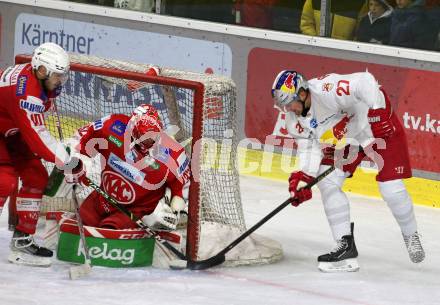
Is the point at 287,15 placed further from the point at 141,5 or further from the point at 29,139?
the point at 29,139

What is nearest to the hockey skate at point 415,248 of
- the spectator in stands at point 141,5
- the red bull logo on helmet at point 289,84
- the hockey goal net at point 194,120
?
the hockey goal net at point 194,120

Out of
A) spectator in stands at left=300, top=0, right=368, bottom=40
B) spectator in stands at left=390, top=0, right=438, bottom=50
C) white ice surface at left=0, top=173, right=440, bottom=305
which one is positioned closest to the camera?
white ice surface at left=0, top=173, right=440, bottom=305

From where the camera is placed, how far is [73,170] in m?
6.28

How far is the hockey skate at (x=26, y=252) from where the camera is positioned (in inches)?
254

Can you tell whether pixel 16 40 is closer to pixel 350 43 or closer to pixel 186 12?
pixel 186 12

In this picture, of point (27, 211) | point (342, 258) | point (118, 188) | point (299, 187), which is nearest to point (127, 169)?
point (118, 188)

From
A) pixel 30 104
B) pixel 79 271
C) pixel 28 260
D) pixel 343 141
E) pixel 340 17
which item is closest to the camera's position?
pixel 30 104

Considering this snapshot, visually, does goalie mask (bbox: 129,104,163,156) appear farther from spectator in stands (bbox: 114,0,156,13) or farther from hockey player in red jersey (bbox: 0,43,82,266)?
spectator in stands (bbox: 114,0,156,13)

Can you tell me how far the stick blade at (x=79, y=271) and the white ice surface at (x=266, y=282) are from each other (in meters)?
0.03

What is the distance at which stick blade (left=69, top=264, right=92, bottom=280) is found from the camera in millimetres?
6234

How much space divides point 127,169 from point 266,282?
0.85 m

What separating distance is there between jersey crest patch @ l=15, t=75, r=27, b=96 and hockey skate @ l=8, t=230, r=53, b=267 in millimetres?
728

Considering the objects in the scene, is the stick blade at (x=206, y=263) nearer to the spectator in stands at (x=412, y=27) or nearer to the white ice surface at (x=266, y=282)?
the white ice surface at (x=266, y=282)

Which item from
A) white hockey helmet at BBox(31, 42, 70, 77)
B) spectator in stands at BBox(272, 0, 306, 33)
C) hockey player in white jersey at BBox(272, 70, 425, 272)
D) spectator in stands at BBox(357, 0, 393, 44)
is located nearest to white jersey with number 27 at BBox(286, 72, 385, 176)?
hockey player in white jersey at BBox(272, 70, 425, 272)
